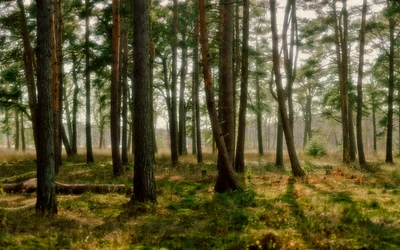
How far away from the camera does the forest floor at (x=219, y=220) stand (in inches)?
223

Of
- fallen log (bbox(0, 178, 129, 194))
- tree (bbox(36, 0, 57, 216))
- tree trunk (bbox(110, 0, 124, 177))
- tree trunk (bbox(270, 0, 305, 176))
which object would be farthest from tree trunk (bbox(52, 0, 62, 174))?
tree trunk (bbox(270, 0, 305, 176))

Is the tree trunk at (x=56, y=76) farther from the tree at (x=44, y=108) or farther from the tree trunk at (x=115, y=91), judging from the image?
the tree at (x=44, y=108)

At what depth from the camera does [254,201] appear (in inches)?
364

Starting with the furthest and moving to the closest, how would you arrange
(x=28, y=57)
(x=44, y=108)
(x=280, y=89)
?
1. (x=28, y=57)
2. (x=280, y=89)
3. (x=44, y=108)

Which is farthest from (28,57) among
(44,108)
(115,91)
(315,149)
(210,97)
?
(315,149)

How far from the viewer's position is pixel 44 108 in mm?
7656

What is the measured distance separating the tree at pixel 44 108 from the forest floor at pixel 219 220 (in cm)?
72

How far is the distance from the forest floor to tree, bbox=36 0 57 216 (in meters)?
0.72

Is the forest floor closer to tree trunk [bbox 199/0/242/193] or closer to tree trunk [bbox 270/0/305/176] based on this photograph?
tree trunk [bbox 199/0/242/193]

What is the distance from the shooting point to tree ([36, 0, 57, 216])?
25.0 feet

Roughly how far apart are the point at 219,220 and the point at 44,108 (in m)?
4.52

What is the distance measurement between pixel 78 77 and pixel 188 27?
31.6ft

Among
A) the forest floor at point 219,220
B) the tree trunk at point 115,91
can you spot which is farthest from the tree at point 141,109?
the tree trunk at point 115,91

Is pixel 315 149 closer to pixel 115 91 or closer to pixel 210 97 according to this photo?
pixel 115 91
